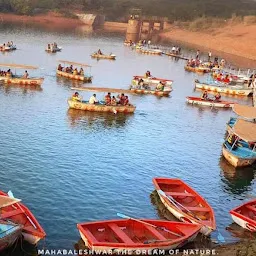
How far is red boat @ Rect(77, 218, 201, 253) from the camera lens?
24969 millimetres

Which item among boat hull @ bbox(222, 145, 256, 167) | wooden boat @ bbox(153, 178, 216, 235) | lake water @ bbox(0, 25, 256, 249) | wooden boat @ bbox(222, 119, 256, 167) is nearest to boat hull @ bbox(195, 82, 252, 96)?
lake water @ bbox(0, 25, 256, 249)

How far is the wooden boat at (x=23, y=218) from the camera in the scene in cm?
2430

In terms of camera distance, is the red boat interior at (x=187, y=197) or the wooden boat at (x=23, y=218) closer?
the wooden boat at (x=23, y=218)

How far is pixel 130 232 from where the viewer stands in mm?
27156

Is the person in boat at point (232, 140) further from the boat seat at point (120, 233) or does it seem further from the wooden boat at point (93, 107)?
the boat seat at point (120, 233)

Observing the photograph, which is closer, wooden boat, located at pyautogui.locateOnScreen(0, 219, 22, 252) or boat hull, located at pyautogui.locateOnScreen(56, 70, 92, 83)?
wooden boat, located at pyautogui.locateOnScreen(0, 219, 22, 252)

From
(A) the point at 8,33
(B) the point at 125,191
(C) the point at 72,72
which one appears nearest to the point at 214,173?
(B) the point at 125,191

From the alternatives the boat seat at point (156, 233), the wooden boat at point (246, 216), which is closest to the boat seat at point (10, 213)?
the boat seat at point (156, 233)

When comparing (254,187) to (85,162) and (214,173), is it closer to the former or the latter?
(214,173)

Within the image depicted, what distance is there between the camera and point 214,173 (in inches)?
1603

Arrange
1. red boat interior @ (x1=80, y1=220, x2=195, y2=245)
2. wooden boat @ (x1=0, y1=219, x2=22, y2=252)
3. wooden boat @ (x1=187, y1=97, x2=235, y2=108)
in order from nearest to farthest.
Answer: wooden boat @ (x1=0, y1=219, x2=22, y2=252), red boat interior @ (x1=80, y1=220, x2=195, y2=245), wooden boat @ (x1=187, y1=97, x2=235, y2=108)

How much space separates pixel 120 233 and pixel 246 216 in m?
9.53

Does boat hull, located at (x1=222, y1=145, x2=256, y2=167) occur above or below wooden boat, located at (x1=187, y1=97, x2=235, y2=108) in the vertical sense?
below

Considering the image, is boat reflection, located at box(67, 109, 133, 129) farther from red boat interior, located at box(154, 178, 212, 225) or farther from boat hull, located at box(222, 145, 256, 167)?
red boat interior, located at box(154, 178, 212, 225)
